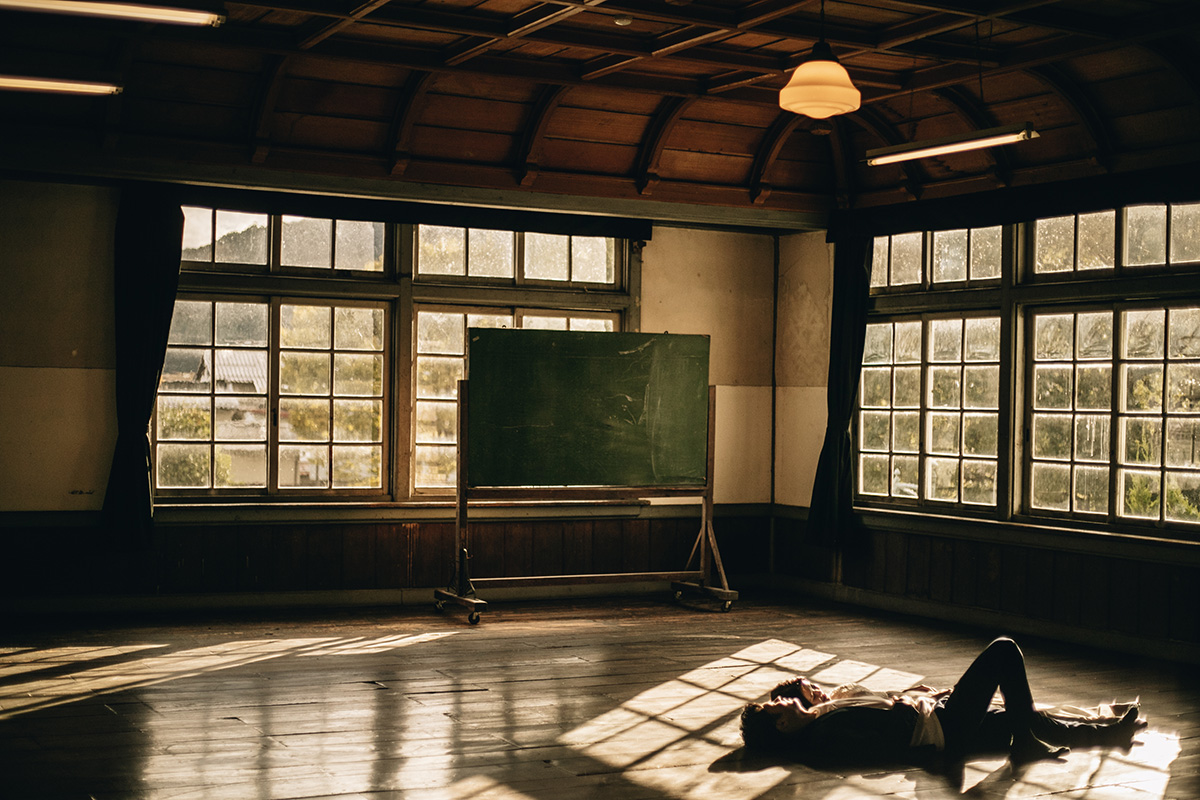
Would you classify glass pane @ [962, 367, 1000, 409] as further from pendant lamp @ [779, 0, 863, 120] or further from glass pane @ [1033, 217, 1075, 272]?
pendant lamp @ [779, 0, 863, 120]

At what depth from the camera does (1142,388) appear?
7.23 m

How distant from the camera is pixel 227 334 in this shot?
8312mm

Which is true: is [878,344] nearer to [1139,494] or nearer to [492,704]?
[1139,494]

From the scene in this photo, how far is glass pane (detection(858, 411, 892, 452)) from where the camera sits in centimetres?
898

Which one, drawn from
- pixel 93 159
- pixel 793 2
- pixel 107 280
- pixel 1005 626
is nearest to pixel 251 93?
pixel 93 159

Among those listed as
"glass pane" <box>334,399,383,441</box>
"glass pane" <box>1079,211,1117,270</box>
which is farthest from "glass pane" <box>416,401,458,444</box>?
"glass pane" <box>1079,211,1117,270</box>

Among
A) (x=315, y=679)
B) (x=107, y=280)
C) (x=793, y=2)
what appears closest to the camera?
(x=793, y=2)

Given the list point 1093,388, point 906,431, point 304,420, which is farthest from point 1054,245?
point 304,420

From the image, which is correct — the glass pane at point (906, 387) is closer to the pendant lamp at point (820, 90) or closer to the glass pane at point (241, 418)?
the pendant lamp at point (820, 90)

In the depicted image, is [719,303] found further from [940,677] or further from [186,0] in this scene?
[186,0]

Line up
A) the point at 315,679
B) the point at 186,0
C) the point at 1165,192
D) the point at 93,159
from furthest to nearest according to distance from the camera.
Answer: the point at 93,159, the point at 1165,192, the point at 315,679, the point at 186,0

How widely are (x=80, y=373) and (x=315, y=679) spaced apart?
Result: 118 inches

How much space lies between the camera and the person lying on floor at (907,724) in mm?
4934

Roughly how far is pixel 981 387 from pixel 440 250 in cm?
401
